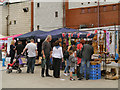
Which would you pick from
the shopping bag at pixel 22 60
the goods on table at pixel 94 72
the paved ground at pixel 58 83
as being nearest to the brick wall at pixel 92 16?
the shopping bag at pixel 22 60

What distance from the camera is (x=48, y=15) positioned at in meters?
31.7

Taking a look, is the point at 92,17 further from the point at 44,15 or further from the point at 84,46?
the point at 84,46

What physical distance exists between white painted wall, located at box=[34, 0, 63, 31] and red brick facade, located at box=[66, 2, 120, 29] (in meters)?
1.82

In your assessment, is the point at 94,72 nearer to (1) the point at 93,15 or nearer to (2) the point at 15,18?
(1) the point at 93,15

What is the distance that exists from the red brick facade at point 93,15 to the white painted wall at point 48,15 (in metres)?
1.82

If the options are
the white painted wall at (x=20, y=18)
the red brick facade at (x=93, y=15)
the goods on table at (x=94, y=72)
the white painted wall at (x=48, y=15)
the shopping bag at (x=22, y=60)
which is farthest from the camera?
the white painted wall at (x=20, y=18)

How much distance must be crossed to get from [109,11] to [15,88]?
20.4 metres

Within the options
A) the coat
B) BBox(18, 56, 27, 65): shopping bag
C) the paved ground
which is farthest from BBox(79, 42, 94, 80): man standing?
BBox(18, 56, 27, 65): shopping bag

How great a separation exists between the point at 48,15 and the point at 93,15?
7835 mm

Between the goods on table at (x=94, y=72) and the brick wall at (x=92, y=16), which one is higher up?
the brick wall at (x=92, y=16)

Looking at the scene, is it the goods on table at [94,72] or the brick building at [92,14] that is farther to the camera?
the brick building at [92,14]

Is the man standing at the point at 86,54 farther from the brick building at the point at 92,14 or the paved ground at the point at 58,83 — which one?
the brick building at the point at 92,14

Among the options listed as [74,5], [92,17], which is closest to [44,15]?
[74,5]

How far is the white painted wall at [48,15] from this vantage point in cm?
3094
